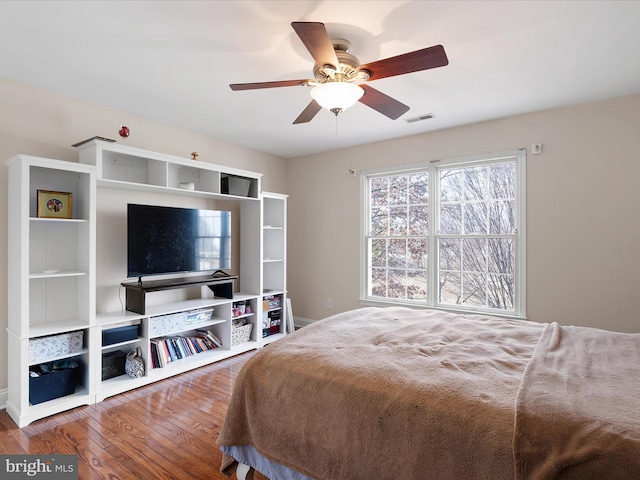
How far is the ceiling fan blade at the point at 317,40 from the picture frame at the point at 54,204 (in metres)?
2.27

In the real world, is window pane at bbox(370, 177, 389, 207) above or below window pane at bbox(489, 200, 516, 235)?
above

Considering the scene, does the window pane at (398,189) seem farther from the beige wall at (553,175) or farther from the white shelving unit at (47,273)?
the white shelving unit at (47,273)

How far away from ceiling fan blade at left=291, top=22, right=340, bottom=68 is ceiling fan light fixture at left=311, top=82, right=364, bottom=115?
0.10 meters

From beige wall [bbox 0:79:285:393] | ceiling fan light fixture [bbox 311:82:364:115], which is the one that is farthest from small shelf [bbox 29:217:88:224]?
ceiling fan light fixture [bbox 311:82:364:115]

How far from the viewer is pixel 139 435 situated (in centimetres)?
231

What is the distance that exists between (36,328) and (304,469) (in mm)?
2309

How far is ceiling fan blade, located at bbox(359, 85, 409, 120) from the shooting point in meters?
2.20

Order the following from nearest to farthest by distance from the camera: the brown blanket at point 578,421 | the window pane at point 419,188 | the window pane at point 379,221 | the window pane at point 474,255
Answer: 1. the brown blanket at point 578,421
2. the window pane at point 474,255
3. the window pane at point 419,188
4. the window pane at point 379,221

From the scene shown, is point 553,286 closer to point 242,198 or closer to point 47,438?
point 242,198

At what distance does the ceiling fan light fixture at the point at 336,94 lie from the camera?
6.45 feet

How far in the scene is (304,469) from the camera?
1.56 meters

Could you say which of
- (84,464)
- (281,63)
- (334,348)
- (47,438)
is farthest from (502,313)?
(47,438)

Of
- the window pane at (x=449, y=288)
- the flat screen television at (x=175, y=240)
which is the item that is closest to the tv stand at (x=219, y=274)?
the flat screen television at (x=175, y=240)

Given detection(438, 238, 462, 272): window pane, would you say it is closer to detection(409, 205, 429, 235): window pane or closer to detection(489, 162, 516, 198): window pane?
detection(409, 205, 429, 235): window pane
